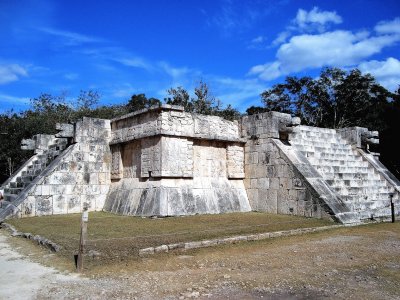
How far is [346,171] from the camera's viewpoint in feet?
43.9

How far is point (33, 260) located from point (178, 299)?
10.0ft

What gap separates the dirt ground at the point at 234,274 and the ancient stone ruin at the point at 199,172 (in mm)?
4111

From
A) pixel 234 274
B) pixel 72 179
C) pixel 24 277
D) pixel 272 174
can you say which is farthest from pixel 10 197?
pixel 234 274

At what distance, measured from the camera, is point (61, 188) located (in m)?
12.5

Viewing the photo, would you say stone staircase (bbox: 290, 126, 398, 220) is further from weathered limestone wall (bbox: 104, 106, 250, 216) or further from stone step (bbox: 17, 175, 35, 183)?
stone step (bbox: 17, 175, 35, 183)

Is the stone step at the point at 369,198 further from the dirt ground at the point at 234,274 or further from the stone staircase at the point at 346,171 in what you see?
the dirt ground at the point at 234,274

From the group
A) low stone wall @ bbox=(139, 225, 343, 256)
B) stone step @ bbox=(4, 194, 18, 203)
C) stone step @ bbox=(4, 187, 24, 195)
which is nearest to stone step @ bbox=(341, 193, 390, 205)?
low stone wall @ bbox=(139, 225, 343, 256)

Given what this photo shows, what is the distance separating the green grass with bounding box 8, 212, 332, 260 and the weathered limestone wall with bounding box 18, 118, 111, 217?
0.81m

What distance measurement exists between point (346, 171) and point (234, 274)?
9.69 meters

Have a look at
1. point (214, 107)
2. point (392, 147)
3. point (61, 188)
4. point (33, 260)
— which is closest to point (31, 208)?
point (61, 188)

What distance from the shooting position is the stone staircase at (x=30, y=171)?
13.2 m

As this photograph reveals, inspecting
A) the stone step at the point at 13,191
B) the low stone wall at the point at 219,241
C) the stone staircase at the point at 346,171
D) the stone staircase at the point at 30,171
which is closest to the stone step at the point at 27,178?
the stone staircase at the point at 30,171

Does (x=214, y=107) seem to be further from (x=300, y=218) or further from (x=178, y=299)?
(x=178, y=299)

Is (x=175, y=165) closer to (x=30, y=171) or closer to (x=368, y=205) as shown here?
(x=368, y=205)
